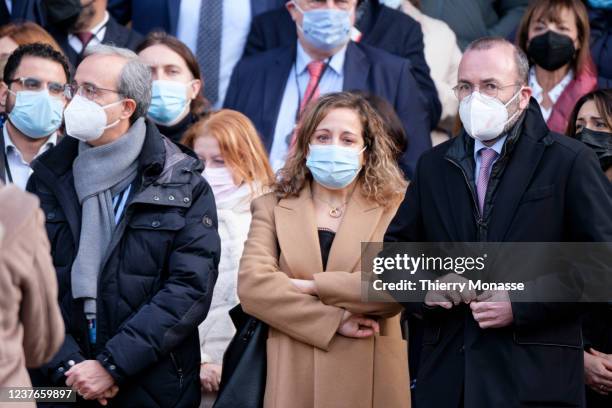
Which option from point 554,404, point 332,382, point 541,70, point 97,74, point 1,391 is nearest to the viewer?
point 1,391

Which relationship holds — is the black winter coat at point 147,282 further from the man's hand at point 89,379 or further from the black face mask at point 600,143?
the black face mask at point 600,143

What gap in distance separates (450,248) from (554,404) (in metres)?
0.87

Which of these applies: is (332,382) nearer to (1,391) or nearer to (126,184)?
(126,184)

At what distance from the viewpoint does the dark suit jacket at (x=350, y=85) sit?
8.41 m

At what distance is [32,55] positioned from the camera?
762cm

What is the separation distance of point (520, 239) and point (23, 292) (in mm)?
2344

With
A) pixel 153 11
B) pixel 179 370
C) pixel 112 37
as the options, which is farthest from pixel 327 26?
pixel 179 370

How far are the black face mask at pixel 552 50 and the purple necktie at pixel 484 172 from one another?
107 inches

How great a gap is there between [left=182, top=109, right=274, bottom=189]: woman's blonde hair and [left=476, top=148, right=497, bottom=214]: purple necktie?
1.84 metres

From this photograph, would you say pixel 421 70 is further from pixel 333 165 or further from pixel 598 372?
pixel 598 372

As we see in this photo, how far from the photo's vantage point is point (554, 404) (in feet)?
18.3

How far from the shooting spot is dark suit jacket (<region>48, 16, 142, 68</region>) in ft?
30.1

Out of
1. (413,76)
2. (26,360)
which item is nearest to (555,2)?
(413,76)

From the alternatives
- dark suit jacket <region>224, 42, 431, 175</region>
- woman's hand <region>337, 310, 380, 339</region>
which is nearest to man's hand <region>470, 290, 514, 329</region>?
woman's hand <region>337, 310, 380, 339</region>
